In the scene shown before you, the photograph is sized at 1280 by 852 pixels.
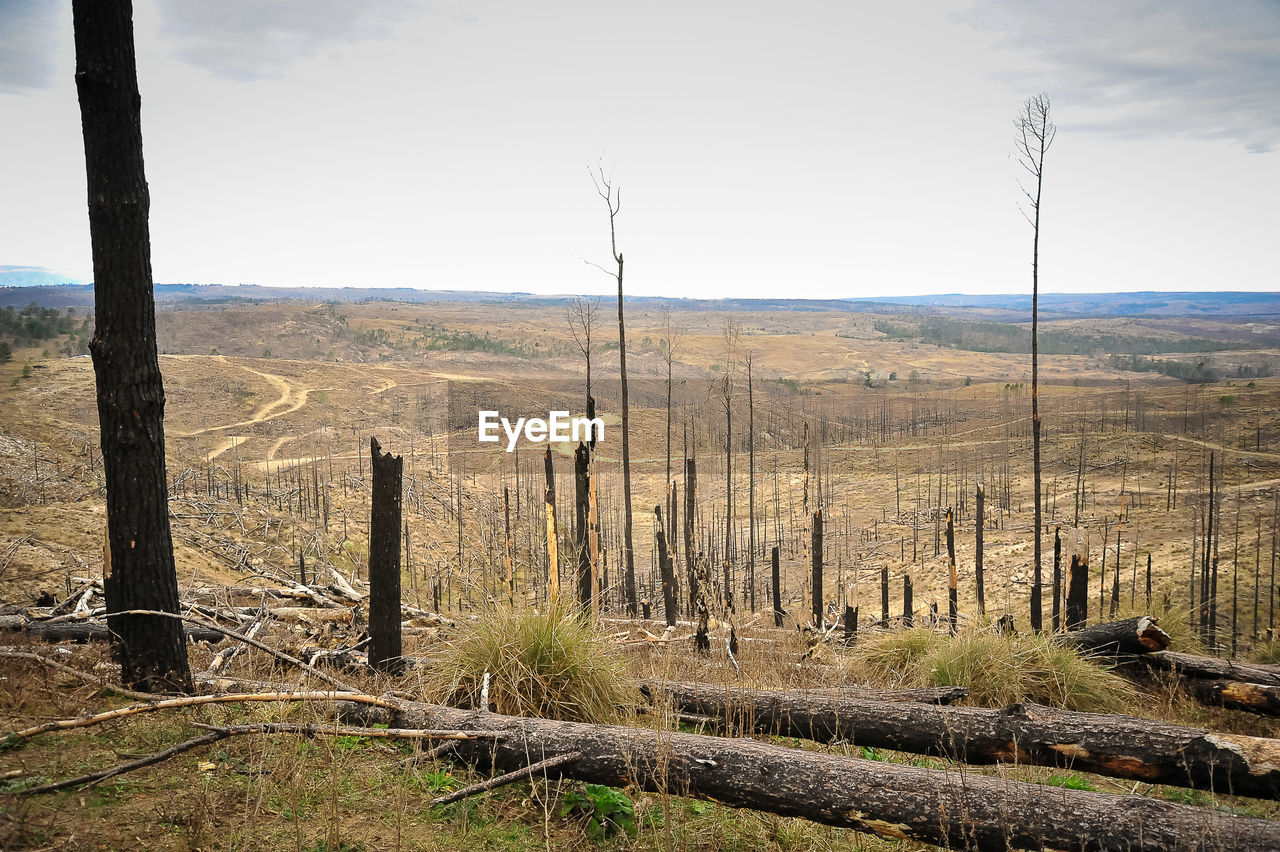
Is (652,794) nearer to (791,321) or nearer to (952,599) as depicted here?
(952,599)

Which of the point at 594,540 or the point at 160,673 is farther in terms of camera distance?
the point at 594,540

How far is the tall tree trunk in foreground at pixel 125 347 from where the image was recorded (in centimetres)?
516

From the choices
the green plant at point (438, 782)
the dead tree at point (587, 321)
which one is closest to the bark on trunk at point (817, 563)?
the dead tree at point (587, 321)

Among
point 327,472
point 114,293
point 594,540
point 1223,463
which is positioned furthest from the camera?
point 1223,463

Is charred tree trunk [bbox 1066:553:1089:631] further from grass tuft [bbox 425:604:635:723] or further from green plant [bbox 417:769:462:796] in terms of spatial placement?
green plant [bbox 417:769:462:796]

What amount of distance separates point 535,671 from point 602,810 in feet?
4.36

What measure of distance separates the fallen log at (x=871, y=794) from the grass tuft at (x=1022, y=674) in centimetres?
316

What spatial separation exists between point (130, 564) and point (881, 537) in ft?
117

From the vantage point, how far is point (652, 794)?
4.18 meters

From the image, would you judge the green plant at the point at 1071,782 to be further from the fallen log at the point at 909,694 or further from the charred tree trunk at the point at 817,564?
the charred tree trunk at the point at 817,564

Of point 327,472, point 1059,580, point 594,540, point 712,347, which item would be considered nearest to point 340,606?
point 594,540

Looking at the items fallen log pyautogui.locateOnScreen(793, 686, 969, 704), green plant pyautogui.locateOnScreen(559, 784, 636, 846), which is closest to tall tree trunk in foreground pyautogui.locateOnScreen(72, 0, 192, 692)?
green plant pyautogui.locateOnScreen(559, 784, 636, 846)

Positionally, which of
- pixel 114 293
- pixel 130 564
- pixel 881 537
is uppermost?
pixel 114 293

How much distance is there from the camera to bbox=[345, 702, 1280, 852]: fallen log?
10.7ft
